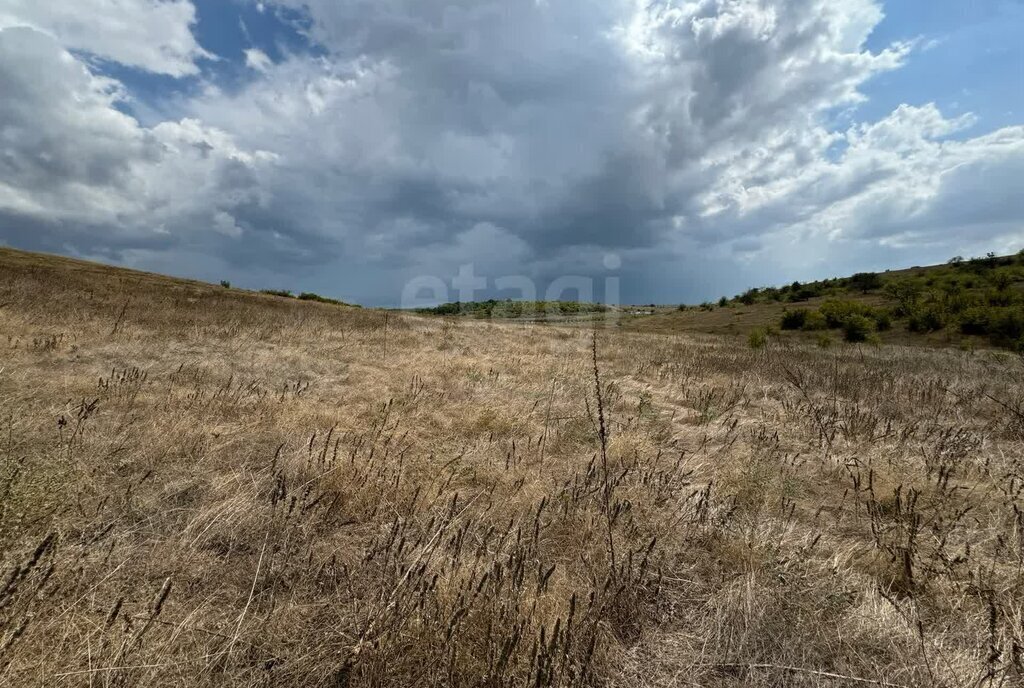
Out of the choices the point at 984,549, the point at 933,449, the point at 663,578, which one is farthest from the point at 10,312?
the point at 933,449

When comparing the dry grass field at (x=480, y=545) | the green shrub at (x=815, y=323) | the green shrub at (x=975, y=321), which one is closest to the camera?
the dry grass field at (x=480, y=545)

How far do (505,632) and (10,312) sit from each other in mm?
15466

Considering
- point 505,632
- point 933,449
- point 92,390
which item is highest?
point 92,390

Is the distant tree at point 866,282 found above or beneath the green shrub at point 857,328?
above

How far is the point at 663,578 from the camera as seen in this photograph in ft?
9.23

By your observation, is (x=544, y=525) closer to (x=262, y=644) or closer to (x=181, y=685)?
(x=262, y=644)

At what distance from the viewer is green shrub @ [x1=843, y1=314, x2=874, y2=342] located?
88.1ft

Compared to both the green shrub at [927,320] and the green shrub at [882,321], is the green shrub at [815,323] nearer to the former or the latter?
the green shrub at [882,321]

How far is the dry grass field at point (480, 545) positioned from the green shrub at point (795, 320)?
28.5 metres

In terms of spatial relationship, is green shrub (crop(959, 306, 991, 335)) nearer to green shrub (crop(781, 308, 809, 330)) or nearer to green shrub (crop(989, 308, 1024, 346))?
green shrub (crop(989, 308, 1024, 346))

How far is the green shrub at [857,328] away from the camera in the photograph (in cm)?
2684

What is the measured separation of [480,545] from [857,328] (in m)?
32.3

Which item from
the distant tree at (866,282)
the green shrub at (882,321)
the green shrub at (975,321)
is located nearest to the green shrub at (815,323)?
the green shrub at (882,321)

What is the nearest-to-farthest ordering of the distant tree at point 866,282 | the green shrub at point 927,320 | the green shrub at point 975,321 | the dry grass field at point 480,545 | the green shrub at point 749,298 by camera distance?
the dry grass field at point 480,545 < the green shrub at point 975,321 < the green shrub at point 927,320 < the distant tree at point 866,282 < the green shrub at point 749,298
